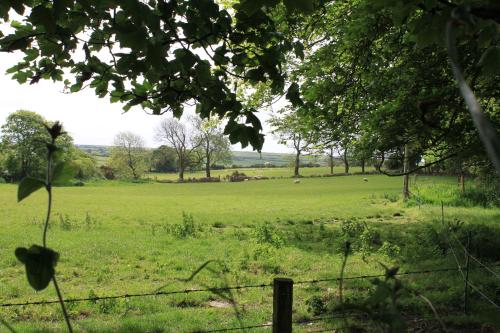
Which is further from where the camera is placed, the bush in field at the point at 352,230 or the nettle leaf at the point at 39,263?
the bush in field at the point at 352,230

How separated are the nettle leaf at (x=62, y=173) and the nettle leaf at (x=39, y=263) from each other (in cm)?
16

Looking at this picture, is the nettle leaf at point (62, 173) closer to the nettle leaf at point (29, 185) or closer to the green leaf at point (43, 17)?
the nettle leaf at point (29, 185)

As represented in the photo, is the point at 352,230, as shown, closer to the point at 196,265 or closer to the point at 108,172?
the point at 196,265

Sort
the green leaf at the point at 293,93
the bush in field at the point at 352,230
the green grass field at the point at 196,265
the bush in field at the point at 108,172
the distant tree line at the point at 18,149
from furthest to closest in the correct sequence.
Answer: the bush in field at the point at 108,172, the distant tree line at the point at 18,149, the bush in field at the point at 352,230, the green grass field at the point at 196,265, the green leaf at the point at 293,93

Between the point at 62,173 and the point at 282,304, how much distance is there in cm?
301

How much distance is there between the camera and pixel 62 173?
32.9 inches

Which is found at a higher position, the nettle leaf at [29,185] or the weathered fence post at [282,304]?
the nettle leaf at [29,185]

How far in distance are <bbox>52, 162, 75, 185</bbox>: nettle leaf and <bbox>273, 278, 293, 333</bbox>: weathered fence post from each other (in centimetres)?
288

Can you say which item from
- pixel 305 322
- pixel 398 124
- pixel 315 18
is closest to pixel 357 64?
pixel 315 18

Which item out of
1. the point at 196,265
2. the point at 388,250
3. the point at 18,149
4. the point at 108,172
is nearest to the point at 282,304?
the point at 196,265

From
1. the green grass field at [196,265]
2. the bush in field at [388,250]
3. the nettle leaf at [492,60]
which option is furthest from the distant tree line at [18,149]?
the nettle leaf at [492,60]

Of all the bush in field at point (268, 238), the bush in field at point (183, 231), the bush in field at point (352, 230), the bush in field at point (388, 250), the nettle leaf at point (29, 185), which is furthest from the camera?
the bush in field at point (183, 231)

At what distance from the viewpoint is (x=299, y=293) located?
327 inches

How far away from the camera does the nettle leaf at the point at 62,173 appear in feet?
2.70
